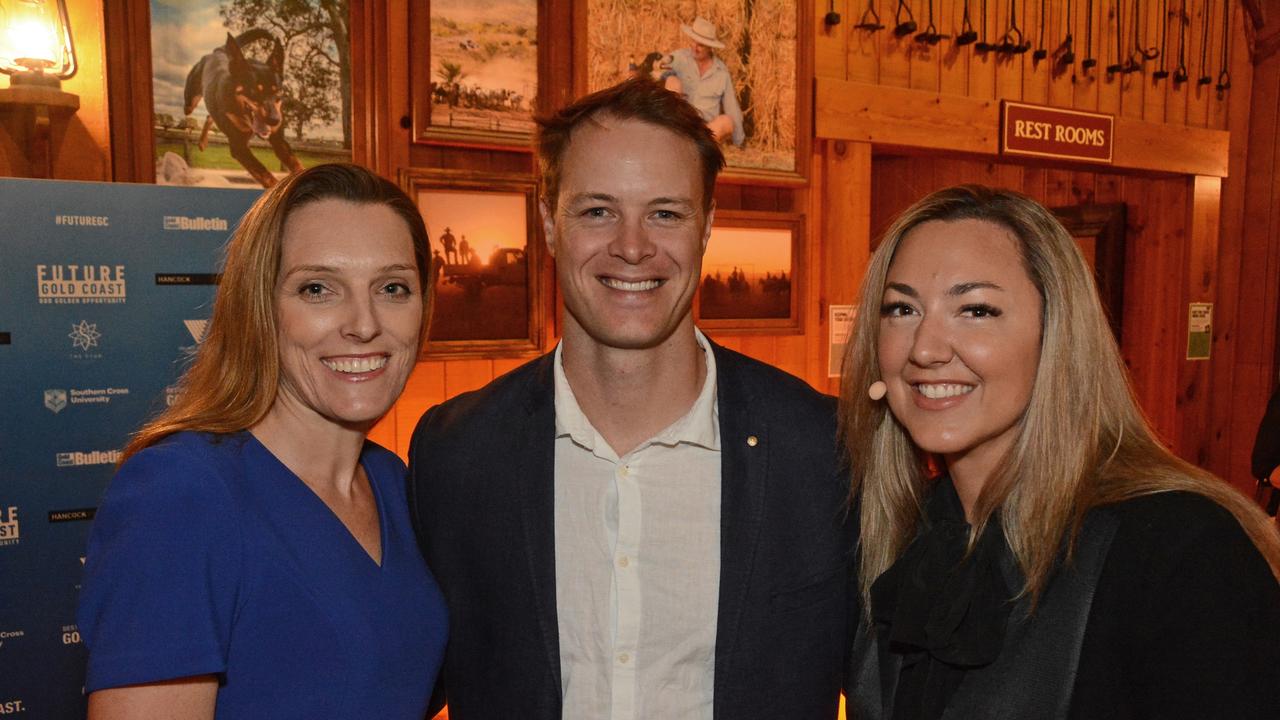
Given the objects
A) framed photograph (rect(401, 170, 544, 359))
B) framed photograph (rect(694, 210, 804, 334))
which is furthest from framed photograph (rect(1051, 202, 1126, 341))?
framed photograph (rect(401, 170, 544, 359))

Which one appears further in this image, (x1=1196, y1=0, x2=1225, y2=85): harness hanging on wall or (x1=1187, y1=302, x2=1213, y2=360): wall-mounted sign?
(x1=1187, y1=302, x2=1213, y2=360): wall-mounted sign

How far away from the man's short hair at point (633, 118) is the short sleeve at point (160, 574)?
3.03 feet

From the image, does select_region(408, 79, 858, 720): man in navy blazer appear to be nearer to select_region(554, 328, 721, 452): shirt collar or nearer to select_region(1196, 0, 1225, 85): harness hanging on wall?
select_region(554, 328, 721, 452): shirt collar

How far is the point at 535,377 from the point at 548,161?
0.47m

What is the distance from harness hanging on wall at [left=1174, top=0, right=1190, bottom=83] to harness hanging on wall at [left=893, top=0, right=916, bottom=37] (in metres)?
2.04

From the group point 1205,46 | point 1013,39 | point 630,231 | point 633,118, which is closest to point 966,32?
point 1013,39

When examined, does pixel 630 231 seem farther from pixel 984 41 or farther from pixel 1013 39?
pixel 1013 39

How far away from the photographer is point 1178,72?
505 cm

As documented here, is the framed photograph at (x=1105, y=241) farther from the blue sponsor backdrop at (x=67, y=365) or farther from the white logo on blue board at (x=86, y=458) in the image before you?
the white logo on blue board at (x=86, y=458)

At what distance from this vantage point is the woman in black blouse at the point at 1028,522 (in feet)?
3.98

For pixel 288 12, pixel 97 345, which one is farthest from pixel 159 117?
pixel 97 345

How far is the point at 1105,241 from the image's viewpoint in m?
5.35

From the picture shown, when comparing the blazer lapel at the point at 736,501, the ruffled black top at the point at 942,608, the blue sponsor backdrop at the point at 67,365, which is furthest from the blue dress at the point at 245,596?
the blue sponsor backdrop at the point at 67,365

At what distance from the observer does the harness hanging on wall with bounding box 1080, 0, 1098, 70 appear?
15.3ft
